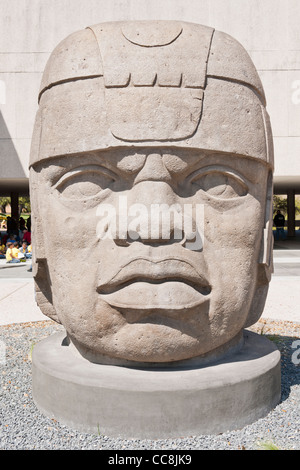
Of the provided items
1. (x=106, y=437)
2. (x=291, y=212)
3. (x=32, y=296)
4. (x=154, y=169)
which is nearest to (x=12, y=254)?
(x=32, y=296)

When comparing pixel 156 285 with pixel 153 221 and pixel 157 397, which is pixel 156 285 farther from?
pixel 157 397

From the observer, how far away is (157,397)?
2895mm

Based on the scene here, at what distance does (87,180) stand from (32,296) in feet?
17.0

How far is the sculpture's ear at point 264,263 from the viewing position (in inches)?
136

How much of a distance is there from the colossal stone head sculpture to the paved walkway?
3.52 meters

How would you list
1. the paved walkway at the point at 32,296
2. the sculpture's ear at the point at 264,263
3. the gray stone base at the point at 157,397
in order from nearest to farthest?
1. the gray stone base at the point at 157,397
2. the sculpture's ear at the point at 264,263
3. the paved walkway at the point at 32,296

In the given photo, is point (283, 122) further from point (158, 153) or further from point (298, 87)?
point (158, 153)

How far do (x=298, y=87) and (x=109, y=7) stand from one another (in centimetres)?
592

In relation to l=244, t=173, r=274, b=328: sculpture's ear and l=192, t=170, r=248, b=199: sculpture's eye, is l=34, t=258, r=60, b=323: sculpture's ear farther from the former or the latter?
l=244, t=173, r=274, b=328: sculpture's ear

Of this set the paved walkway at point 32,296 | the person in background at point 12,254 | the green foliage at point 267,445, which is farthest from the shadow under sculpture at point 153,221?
the person in background at point 12,254

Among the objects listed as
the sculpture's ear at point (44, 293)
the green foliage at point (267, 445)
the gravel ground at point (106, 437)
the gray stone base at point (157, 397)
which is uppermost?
the sculpture's ear at point (44, 293)

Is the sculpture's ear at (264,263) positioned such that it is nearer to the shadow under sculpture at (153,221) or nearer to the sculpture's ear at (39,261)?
the shadow under sculpture at (153,221)

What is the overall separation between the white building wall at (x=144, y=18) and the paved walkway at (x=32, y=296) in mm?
3624

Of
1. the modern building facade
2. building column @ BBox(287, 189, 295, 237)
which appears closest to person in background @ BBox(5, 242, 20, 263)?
the modern building facade
